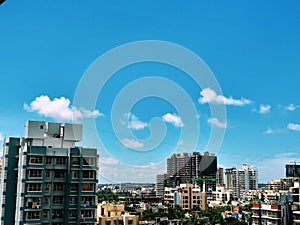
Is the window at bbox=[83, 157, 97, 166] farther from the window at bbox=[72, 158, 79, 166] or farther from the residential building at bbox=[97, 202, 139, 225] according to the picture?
the residential building at bbox=[97, 202, 139, 225]

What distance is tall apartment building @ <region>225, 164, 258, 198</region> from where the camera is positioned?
71.8 feet

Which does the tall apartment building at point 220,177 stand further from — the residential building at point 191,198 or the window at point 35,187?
the window at point 35,187

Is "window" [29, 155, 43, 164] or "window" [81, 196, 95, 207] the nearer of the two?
"window" [29, 155, 43, 164]

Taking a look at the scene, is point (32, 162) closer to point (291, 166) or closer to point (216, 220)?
point (216, 220)

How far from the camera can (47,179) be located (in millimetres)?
4055

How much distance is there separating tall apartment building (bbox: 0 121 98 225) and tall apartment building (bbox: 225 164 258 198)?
18.7 meters

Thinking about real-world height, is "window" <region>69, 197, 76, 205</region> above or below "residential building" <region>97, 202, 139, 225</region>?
above

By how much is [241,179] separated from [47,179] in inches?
778

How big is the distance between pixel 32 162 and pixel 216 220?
22.4 ft

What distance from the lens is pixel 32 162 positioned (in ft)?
13.1

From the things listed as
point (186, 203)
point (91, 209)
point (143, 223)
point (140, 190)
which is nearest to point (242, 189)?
point (140, 190)

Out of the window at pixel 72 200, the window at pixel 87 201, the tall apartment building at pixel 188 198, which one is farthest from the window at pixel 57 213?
the tall apartment building at pixel 188 198

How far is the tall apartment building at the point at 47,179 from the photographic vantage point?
3938mm

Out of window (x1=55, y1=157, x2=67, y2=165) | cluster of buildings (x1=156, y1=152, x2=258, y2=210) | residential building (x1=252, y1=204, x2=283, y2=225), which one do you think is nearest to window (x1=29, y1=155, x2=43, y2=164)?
window (x1=55, y1=157, x2=67, y2=165)
